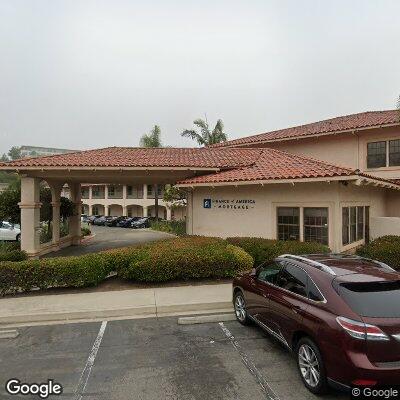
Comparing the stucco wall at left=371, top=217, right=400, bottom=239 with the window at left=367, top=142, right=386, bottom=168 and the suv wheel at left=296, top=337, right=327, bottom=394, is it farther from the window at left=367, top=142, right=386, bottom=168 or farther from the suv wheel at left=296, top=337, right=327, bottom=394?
the suv wheel at left=296, top=337, right=327, bottom=394

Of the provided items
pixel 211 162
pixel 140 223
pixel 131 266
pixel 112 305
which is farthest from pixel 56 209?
pixel 140 223

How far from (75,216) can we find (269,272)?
20267mm

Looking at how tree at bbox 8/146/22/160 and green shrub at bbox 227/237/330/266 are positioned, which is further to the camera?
tree at bbox 8/146/22/160

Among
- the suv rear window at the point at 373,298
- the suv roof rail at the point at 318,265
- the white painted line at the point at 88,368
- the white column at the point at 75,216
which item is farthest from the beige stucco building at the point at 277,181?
the white painted line at the point at 88,368

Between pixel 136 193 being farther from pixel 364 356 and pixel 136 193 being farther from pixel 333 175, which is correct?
pixel 364 356

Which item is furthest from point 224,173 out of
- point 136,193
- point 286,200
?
point 136,193

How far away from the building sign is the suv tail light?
8896 millimetres

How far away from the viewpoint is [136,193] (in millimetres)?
53844

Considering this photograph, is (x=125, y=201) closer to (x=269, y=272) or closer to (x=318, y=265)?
(x=269, y=272)

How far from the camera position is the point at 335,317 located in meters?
4.13

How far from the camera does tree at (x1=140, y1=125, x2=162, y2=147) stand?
39406 mm

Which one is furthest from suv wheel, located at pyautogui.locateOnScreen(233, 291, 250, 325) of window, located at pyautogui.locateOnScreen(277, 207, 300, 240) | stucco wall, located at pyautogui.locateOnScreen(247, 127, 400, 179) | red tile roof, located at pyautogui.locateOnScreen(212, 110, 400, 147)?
red tile roof, located at pyautogui.locateOnScreen(212, 110, 400, 147)

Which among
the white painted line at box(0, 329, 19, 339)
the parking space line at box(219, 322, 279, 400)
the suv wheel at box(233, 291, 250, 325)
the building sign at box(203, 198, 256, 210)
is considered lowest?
the white painted line at box(0, 329, 19, 339)

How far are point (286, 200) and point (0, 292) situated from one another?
9.23 m
